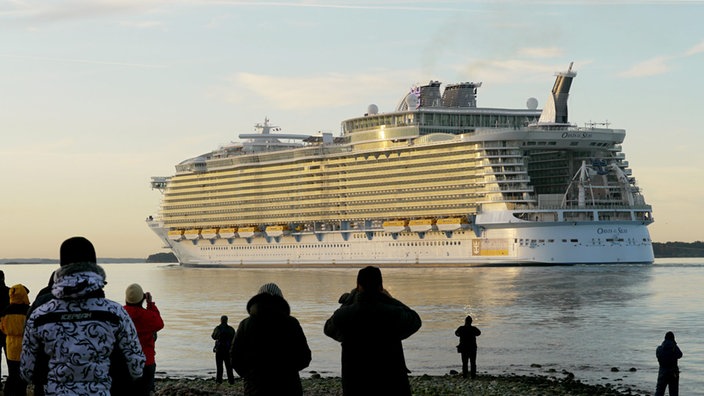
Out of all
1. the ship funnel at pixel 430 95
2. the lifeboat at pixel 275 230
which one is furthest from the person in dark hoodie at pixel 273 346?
the lifeboat at pixel 275 230

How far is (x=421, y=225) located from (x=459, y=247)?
19.0 feet

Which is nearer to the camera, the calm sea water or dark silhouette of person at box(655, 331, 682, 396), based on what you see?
dark silhouette of person at box(655, 331, 682, 396)

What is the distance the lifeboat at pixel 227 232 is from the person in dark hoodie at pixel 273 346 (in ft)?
365

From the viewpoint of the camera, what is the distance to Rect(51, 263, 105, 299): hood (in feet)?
23.2

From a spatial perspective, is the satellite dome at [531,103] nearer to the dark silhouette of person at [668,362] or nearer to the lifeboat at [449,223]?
the lifeboat at [449,223]

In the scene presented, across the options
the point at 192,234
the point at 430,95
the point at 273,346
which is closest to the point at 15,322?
the point at 273,346

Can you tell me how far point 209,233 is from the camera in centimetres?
12281

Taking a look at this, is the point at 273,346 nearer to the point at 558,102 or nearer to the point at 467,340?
the point at 467,340

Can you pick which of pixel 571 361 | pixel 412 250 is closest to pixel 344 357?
pixel 571 361

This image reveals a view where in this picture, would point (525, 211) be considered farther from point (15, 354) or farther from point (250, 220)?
point (15, 354)

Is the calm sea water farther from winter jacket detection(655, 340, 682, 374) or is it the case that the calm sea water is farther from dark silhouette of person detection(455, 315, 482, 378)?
winter jacket detection(655, 340, 682, 374)

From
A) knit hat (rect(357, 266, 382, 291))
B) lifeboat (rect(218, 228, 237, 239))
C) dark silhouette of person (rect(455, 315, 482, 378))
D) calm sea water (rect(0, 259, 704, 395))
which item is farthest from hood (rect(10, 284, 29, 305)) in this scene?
lifeboat (rect(218, 228, 237, 239))

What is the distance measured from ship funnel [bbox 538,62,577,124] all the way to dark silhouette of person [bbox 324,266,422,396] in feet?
299

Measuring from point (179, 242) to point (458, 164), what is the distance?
3959 centimetres
